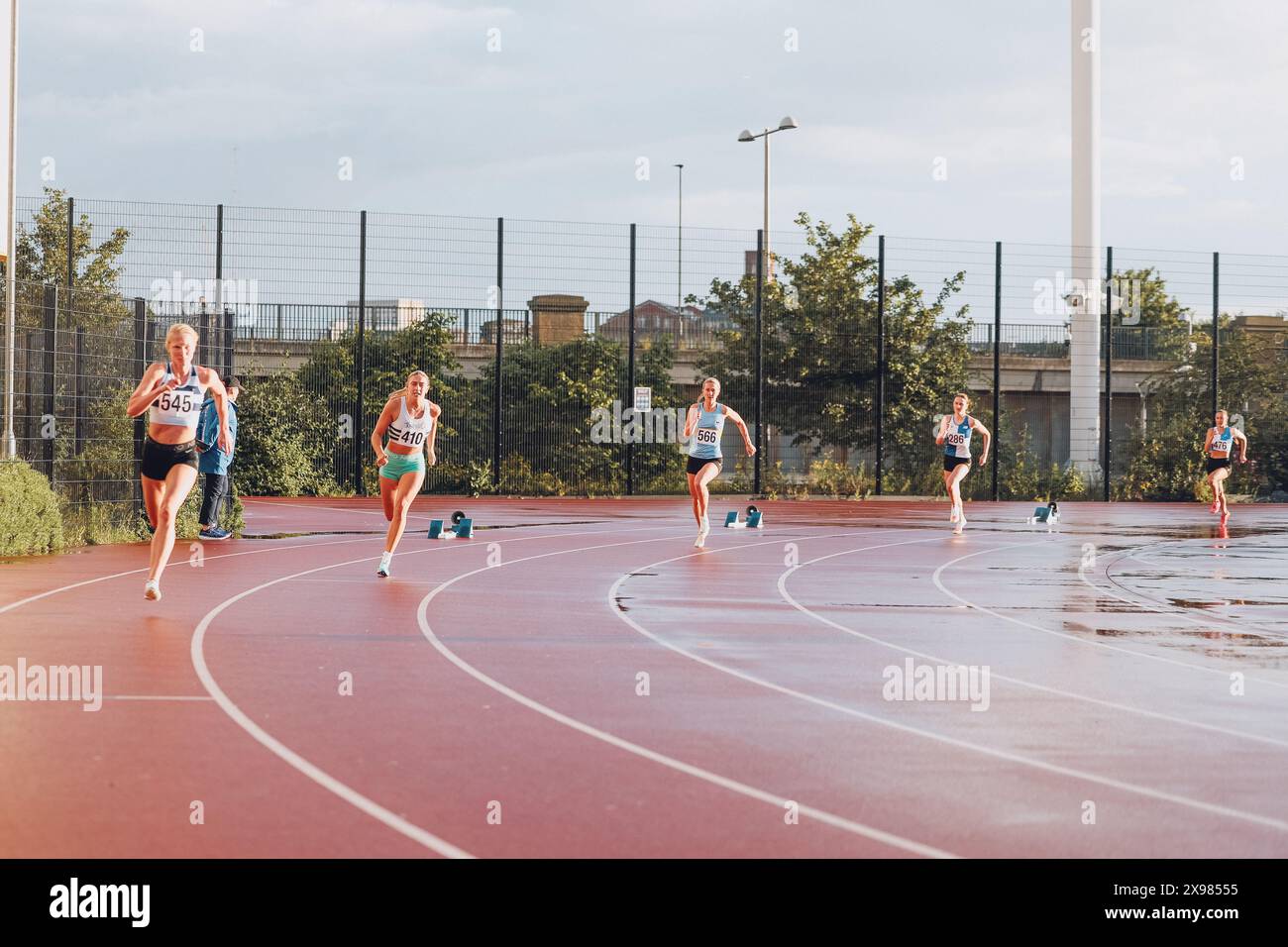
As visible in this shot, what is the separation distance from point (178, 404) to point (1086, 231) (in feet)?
87.7

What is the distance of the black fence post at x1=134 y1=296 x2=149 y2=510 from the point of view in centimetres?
1956

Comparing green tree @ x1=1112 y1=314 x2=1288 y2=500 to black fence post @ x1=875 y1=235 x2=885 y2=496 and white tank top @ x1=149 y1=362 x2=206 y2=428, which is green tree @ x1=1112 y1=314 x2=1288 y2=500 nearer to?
black fence post @ x1=875 y1=235 x2=885 y2=496

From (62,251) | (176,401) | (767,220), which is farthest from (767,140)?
(176,401)

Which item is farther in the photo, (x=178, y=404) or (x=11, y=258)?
(x=11, y=258)

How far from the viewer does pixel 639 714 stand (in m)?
7.91

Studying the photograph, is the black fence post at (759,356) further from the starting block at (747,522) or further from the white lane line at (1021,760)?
the white lane line at (1021,760)

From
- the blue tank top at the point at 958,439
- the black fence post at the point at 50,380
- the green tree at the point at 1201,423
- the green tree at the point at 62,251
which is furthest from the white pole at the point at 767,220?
the black fence post at the point at 50,380

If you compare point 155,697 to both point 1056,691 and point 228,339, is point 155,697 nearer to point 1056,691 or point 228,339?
point 1056,691

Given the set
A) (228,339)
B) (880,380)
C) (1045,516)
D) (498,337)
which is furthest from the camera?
(880,380)

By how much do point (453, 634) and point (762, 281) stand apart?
2387 cm

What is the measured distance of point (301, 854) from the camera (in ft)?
17.3

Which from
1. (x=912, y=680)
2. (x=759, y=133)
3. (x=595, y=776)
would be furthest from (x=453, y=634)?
(x=759, y=133)
